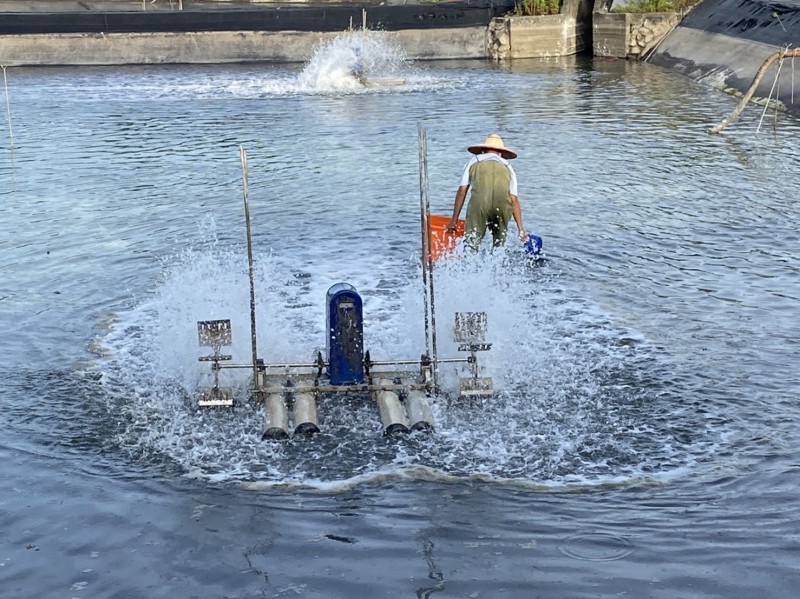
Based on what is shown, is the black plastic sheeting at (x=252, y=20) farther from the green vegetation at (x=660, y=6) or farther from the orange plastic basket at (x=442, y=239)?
the orange plastic basket at (x=442, y=239)

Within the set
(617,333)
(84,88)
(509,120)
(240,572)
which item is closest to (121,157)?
(509,120)

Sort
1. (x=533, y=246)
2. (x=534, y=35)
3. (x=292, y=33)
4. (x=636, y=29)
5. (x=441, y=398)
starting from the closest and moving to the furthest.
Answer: (x=441, y=398)
(x=533, y=246)
(x=636, y=29)
(x=534, y=35)
(x=292, y=33)

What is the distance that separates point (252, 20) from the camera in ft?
117

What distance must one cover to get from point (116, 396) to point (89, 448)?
41.2 inches

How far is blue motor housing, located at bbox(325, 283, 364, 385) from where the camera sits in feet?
30.0

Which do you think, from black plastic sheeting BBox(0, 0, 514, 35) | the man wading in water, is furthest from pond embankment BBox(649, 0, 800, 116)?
the man wading in water

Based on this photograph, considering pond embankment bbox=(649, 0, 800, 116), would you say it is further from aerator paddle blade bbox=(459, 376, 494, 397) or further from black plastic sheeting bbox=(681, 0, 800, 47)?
aerator paddle blade bbox=(459, 376, 494, 397)

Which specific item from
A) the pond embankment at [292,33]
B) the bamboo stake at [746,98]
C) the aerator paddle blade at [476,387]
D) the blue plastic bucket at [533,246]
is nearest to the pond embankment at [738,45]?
the pond embankment at [292,33]

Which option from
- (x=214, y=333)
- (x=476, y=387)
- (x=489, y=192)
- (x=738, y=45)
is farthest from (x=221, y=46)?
(x=476, y=387)

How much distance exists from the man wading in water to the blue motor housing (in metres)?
2.68

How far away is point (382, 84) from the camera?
2952 cm

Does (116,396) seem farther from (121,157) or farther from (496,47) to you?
(496,47)

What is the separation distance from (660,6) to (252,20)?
40.3 ft

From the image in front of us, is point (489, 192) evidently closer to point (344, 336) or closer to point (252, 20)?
point (344, 336)
